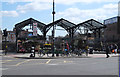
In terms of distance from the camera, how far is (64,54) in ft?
90.6

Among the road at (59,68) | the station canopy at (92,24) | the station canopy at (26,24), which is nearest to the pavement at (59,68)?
the road at (59,68)

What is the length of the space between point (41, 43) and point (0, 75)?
33814mm

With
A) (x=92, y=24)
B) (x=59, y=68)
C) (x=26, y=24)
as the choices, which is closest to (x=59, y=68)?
(x=59, y=68)

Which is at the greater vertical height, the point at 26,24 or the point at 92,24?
the point at 26,24

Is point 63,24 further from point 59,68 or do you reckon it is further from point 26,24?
point 59,68

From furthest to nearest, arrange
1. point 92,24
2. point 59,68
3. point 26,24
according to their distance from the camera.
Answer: point 26,24, point 92,24, point 59,68

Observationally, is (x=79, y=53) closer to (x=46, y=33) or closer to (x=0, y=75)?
(x=0, y=75)

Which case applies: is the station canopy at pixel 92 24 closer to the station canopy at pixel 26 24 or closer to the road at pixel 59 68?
the station canopy at pixel 26 24

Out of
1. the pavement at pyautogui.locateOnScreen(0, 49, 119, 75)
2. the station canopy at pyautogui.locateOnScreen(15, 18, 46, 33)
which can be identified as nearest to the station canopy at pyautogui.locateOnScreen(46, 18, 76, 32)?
the station canopy at pyautogui.locateOnScreen(15, 18, 46, 33)

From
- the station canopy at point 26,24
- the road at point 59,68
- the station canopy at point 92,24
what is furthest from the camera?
the station canopy at point 92,24

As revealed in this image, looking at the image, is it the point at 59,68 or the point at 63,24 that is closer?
the point at 59,68

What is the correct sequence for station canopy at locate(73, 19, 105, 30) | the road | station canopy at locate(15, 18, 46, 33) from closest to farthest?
1. the road
2. station canopy at locate(15, 18, 46, 33)
3. station canopy at locate(73, 19, 105, 30)

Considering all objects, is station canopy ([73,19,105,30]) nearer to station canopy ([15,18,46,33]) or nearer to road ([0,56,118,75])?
station canopy ([15,18,46,33])

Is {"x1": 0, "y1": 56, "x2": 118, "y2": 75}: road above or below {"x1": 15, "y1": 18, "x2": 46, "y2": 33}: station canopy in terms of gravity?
below
